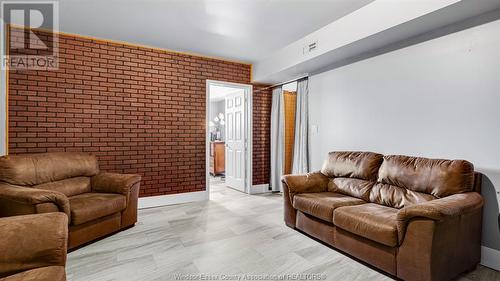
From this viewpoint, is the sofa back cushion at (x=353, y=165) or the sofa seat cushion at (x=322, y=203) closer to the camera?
the sofa seat cushion at (x=322, y=203)

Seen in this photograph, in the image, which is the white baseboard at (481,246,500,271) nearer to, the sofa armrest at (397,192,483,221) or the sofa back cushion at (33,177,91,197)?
the sofa armrest at (397,192,483,221)

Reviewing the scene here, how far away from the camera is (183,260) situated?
243 centimetres

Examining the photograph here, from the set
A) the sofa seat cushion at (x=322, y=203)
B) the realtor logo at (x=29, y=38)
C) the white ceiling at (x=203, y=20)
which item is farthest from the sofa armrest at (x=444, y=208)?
the realtor logo at (x=29, y=38)

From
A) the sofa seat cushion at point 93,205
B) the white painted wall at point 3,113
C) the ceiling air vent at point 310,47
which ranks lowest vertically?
the sofa seat cushion at point 93,205

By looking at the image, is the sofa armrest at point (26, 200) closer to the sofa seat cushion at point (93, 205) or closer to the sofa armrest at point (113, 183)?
the sofa seat cushion at point (93, 205)

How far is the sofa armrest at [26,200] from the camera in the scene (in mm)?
2283

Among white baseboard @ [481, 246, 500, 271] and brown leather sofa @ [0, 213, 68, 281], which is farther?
white baseboard @ [481, 246, 500, 271]

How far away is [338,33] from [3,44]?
4.30 m

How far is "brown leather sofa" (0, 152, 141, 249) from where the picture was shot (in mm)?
2377

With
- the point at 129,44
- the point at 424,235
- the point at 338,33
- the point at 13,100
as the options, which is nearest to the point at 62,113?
the point at 13,100

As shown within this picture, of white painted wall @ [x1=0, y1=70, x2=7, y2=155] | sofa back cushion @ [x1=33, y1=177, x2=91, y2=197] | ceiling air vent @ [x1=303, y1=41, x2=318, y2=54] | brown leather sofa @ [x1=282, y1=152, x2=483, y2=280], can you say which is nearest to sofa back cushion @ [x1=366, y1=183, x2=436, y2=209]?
brown leather sofa @ [x1=282, y1=152, x2=483, y2=280]

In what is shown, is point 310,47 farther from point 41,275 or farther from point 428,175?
point 41,275

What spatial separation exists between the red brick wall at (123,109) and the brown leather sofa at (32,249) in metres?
2.58

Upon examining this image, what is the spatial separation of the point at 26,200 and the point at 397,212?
335cm
